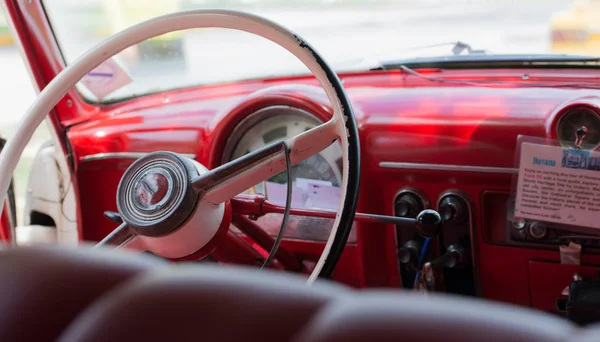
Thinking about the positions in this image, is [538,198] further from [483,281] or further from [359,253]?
[359,253]

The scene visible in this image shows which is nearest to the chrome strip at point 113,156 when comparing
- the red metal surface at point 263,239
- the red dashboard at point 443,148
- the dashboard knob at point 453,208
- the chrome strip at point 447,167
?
the red dashboard at point 443,148

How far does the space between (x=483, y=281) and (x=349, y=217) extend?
2.07ft

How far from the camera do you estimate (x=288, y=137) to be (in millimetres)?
1859

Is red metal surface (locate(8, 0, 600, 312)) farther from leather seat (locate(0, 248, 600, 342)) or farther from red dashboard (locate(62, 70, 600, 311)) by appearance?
leather seat (locate(0, 248, 600, 342))

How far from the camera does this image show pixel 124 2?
2508mm

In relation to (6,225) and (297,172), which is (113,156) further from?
(297,172)

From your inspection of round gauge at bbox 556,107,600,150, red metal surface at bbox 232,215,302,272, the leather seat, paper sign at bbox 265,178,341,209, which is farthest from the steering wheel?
the leather seat

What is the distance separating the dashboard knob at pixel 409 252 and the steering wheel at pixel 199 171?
0.49m

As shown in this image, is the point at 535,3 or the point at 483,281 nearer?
the point at 483,281

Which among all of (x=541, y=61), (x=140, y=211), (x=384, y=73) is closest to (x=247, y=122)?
(x=384, y=73)

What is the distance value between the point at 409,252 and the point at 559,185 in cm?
39

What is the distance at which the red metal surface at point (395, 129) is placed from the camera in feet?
5.36

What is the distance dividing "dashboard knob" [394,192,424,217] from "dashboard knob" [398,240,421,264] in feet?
0.25

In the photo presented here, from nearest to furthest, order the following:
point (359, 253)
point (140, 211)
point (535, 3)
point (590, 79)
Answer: point (140, 211)
point (590, 79)
point (359, 253)
point (535, 3)
